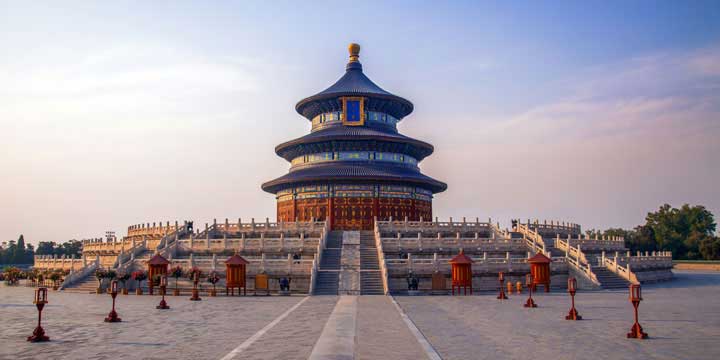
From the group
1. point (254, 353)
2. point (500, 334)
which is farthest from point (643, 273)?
point (254, 353)

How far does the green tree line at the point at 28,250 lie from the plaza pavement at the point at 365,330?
270ft

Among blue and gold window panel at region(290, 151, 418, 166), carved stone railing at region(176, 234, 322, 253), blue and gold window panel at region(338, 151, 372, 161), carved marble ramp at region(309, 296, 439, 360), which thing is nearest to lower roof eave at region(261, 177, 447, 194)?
blue and gold window panel at region(290, 151, 418, 166)

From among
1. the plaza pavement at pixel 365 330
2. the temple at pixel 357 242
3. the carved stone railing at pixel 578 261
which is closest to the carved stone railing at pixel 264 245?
the temple at pixel 357 242

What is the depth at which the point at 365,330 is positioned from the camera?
58.6 feet

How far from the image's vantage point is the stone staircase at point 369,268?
33.3 metres

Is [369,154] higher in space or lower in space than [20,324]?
higher

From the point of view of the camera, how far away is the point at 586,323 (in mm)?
19391

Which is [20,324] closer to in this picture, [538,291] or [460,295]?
[460,295]

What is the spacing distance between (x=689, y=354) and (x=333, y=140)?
152 ft

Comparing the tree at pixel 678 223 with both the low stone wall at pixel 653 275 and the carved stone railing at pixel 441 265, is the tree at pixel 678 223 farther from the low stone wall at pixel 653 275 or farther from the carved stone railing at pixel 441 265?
the carved stone railing at pixel 441 265

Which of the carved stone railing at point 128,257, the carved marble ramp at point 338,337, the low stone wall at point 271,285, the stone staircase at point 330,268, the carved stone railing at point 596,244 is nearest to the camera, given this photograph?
the carved marble ramp at point 338,337

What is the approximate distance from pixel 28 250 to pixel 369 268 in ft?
305

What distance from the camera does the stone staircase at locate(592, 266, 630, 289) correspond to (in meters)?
36.8

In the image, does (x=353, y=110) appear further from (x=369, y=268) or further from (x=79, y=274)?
(x=79, y=274)
